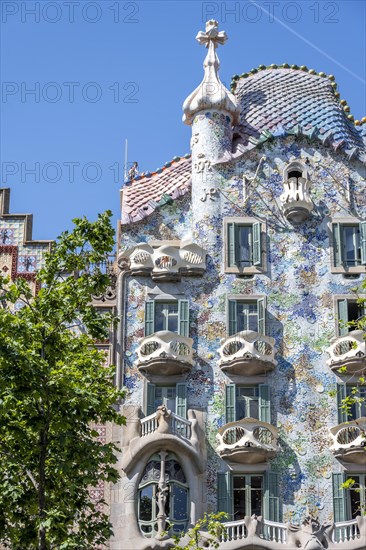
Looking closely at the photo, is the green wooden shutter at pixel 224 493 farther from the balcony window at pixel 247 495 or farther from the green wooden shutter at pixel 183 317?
the green wooden shutter at pixel 183 317

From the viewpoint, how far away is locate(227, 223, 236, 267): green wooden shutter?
138 feet

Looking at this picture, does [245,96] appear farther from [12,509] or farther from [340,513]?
[12,509]

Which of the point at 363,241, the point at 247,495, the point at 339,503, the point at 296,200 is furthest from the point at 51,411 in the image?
the point at 363,241

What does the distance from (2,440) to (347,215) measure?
1589cm

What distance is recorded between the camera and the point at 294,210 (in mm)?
42562

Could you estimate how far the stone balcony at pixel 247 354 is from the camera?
4003 cm

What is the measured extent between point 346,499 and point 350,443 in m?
1.58

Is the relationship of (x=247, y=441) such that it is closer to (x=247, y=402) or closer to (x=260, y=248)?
(x=247, y=402)

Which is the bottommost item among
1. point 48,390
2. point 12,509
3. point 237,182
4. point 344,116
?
→ point 12,509

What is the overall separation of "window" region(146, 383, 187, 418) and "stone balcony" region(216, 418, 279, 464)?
1.44 meters

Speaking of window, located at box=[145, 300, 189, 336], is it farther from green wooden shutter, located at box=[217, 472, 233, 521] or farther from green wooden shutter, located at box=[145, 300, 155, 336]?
green wooden shutter, located at box=[217, 472, 233, 521]

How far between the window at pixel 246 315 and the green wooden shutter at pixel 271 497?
4.53 metres

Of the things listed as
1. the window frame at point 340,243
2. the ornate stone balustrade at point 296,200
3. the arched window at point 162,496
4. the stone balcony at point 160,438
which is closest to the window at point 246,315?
the window frame at point 340,243

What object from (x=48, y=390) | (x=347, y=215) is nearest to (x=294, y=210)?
(x=347, y=215)
